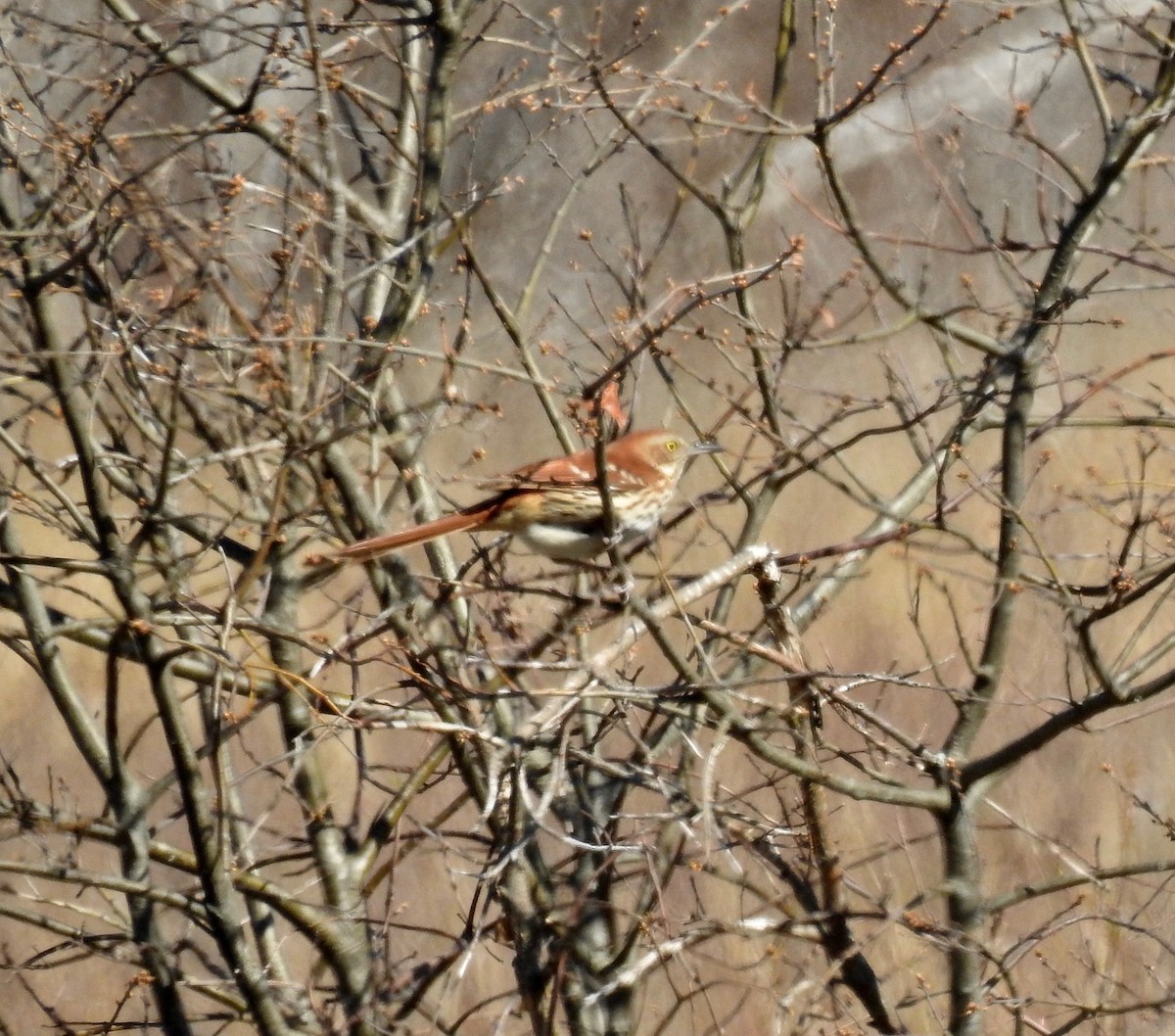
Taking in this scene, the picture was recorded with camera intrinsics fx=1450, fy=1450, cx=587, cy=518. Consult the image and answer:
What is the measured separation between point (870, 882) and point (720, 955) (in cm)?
117

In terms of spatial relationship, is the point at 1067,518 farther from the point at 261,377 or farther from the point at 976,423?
the point at 261,377

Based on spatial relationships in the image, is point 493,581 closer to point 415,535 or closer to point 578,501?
point 578,501

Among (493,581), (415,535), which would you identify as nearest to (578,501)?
(493,581)

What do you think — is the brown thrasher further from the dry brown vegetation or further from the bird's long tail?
the dry brown vegetation

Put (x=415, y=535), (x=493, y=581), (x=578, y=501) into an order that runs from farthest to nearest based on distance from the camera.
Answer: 1. (x=493, y=581)
2. (x=578, y=501)
3. (x=415, y=535)

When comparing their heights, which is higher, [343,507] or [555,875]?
[343,507]

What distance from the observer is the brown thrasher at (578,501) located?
374 cm

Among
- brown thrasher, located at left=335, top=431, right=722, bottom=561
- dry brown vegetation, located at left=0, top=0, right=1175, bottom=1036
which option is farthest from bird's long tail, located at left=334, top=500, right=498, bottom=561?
dry brown vegetation, located at left=0, top=0, right=1175, bottom=1036

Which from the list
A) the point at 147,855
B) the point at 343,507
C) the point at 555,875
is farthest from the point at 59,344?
the point at 555,875

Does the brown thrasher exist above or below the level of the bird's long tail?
above

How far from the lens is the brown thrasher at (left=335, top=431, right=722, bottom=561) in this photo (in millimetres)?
3740

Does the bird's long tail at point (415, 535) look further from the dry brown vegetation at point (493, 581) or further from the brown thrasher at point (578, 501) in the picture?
the dry brown vegetation at point (493, 581)

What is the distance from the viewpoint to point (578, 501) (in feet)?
12.4

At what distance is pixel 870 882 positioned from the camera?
779 cm
